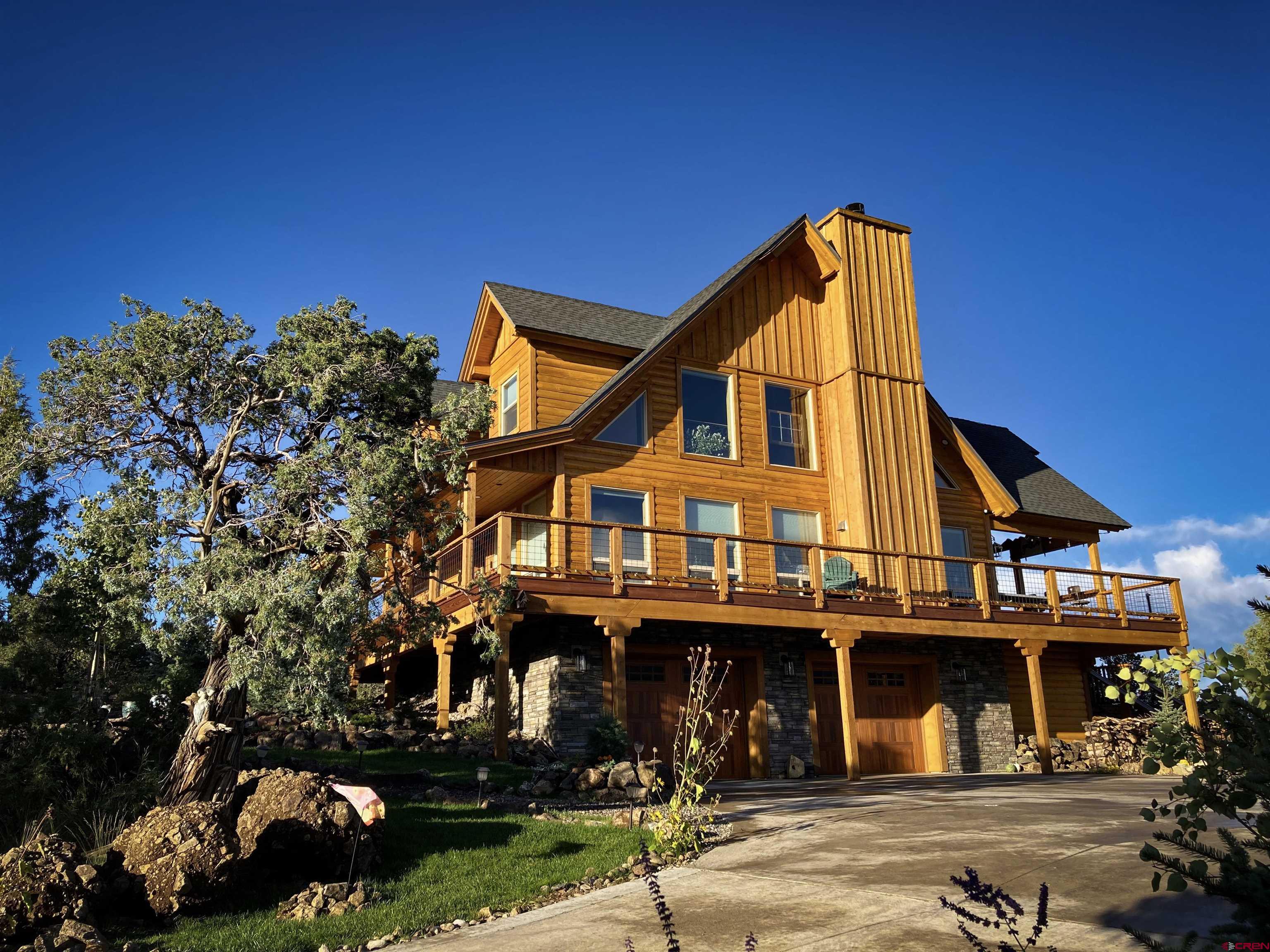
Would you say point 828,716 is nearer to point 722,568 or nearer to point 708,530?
point 708,530

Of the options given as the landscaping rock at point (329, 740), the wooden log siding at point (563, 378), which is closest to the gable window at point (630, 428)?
the wooden log siding at point (563, 378)

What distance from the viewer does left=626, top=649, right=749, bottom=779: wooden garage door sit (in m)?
17.9

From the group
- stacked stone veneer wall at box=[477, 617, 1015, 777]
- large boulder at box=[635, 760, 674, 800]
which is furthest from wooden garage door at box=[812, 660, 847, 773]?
large boulder at box=[635, 760, 674, 800]

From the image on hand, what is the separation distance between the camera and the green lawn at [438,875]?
7.09m

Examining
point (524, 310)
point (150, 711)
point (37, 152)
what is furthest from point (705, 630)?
point (37, 152)

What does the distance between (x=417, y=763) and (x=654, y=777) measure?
15.3ft

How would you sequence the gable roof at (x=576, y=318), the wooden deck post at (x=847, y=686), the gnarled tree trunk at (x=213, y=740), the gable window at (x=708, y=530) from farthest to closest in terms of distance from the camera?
the gable roof at (x=576, y=318), the gable window at (x=708, y=530), the wooden deck post at (x=847, y=686), the gnarled tree trunk at (x=213, y=740)

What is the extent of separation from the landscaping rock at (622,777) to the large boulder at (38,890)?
673 centimetres

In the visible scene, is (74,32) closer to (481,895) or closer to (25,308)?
(25,308)

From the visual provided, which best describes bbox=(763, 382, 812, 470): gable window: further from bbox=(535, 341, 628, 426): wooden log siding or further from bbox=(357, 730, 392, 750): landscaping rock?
bbox=(357, 730, 392, 750): landscaping rock

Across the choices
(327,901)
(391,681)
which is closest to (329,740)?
(391,681)

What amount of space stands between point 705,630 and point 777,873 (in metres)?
10.9

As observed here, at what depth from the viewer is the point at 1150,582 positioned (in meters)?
22.6

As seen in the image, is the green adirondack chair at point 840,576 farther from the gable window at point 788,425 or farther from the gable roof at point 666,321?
the gable roof at point 666,321
